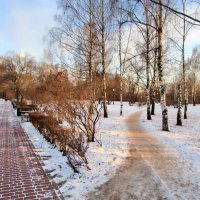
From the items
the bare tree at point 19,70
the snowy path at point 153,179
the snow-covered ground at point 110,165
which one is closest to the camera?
the snowy path at point 153,179

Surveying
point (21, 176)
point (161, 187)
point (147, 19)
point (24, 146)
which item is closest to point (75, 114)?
point (24, 146)

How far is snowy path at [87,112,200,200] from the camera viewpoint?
589 centimetres

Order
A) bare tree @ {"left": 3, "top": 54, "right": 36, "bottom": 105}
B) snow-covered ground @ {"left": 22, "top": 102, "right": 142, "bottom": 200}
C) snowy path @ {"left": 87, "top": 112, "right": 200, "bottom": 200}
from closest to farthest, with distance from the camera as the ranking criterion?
snowy path @ {"left": 87, "top": 112, "right": 200, "bottom": 200} < snow-covered ground @ {"left": 22, "top": 102, "right": 142, "bottom": 200} < bare tree @ {"left": 3, "top": 54, "right": 36, "bottom": 105}

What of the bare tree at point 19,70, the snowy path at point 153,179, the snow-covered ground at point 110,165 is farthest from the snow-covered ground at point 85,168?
the bare tree at point 19,70

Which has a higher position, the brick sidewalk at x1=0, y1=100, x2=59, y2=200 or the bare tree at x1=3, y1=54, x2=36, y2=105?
the bare tree at x1=3, y1=54, x2=36, y2=105

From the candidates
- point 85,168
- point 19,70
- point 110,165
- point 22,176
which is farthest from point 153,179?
point 19,70

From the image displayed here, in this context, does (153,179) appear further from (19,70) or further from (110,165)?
(19,70)

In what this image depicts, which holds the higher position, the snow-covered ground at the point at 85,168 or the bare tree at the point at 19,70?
the bare tree at the point at 19,70

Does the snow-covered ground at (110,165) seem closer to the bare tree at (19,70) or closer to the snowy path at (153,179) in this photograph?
the snowy path at (153,179)

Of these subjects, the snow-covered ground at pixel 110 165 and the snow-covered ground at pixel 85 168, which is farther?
the snow-covered ground at pixel 85 168

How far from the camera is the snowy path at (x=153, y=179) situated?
5.89 m

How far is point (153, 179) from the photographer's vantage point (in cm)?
673

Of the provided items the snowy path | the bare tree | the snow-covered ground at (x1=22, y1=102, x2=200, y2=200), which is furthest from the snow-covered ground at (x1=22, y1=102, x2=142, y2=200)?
the bare tree

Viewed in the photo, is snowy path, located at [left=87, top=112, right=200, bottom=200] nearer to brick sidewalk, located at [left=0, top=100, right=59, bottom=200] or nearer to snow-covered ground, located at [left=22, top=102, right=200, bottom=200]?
snow-covered ground, located at [left=22, top=102, right=200, bottom=200]
